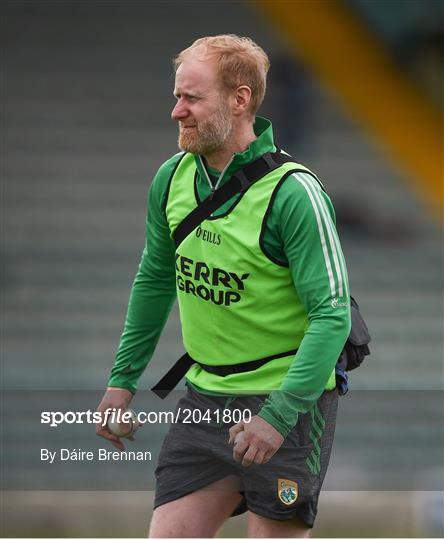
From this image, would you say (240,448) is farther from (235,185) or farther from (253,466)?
(235,185)

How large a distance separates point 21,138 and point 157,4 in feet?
5.54

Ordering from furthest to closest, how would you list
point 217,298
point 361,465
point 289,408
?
point 361,465 → point 217,298 → point 289,408

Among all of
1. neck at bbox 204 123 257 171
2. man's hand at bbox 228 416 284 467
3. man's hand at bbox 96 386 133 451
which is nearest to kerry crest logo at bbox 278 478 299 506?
man's hand at bbox 228 416 284 467

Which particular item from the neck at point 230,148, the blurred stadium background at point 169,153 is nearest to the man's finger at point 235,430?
the neck at point 230,148

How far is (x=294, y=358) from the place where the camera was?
9.40 feet

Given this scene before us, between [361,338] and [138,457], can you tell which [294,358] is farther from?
[138,457]

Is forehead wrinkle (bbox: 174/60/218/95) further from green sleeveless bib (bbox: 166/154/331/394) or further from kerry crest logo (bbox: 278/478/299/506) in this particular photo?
kerry crest logo (bbox: 278/478/299/506)

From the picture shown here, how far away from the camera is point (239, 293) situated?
115 inches

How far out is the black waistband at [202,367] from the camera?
2.94 m

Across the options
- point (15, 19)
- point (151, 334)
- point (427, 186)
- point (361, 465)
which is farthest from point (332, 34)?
point (151, 334)

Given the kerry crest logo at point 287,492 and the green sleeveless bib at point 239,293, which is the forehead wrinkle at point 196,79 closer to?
the green sleeveless bib at point 239,293

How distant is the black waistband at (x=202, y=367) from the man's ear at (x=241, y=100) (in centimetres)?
63

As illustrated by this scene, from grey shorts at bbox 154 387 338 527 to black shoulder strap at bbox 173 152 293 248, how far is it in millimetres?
468

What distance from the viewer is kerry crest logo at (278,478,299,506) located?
9.59ft
